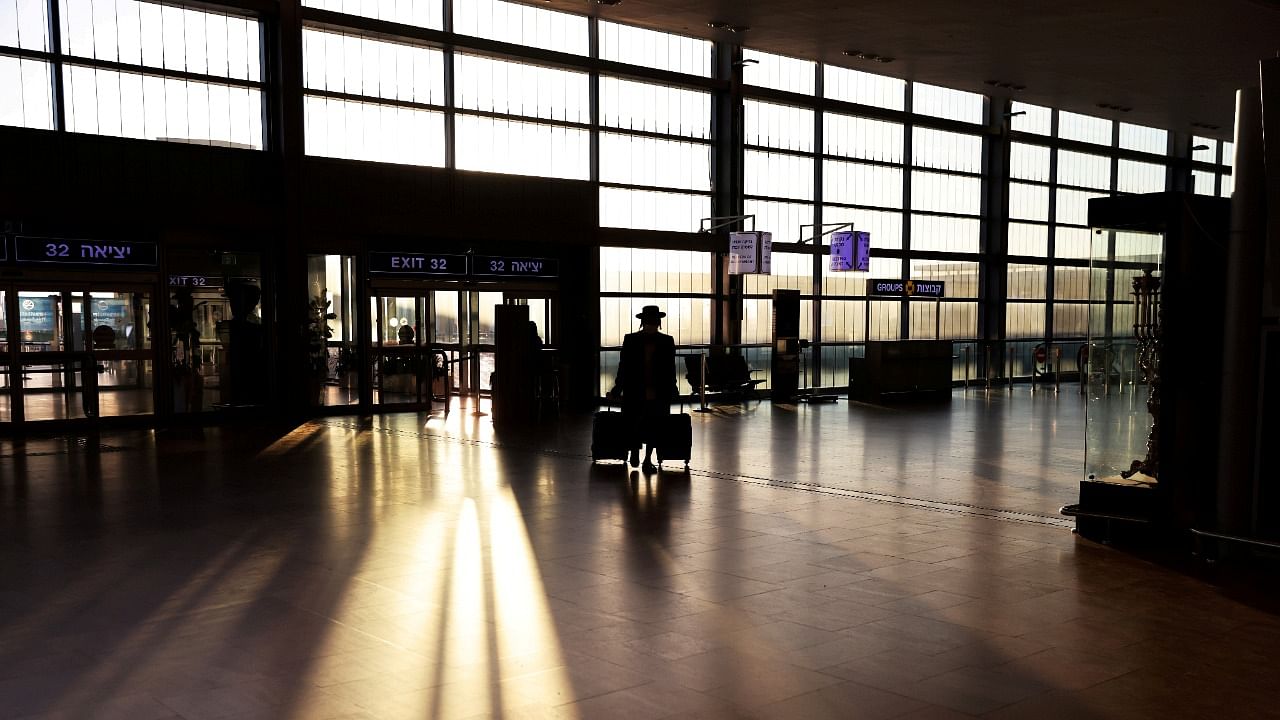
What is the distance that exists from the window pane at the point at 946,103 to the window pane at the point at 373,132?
12.8 metres

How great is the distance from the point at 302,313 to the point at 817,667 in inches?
567

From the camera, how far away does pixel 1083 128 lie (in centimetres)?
3111

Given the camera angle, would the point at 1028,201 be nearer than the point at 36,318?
No

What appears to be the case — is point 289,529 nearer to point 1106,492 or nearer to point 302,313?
point 1106,492

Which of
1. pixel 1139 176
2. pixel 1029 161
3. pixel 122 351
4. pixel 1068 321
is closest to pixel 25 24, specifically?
pixel 122 351

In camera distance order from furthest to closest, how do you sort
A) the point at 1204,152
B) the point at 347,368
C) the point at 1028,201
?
the point at 1204,152 < the point at 1028,201 < the point at 347,368

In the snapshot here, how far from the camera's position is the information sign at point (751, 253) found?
2127 cm

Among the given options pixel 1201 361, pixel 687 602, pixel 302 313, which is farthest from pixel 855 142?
pixel 687 602

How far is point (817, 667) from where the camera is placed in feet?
16.7

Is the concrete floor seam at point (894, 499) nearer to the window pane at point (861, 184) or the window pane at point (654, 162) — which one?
the window pane at point (654, 162)

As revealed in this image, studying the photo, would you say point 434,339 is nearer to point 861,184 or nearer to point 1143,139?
point 861,184

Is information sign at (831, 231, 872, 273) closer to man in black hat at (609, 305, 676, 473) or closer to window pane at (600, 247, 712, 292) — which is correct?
window pane at (600, 247, 712, 292)

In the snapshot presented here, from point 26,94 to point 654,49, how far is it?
37.7ft

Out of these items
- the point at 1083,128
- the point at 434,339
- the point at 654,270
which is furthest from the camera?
the point at 1083,128
